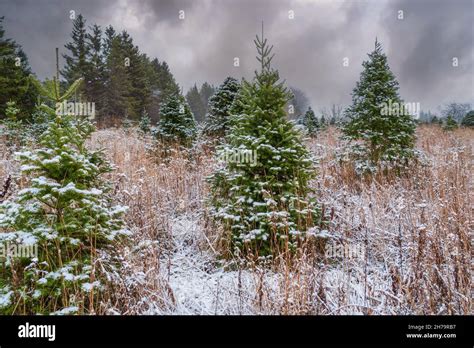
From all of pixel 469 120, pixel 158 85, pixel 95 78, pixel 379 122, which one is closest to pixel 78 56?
pixel 95 78

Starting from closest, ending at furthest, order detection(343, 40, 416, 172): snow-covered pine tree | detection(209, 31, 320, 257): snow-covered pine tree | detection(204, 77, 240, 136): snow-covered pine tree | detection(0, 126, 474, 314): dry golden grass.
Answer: detection(0, 126, 474, 314): dry golden grass
detection(209, 31, 320, 257): snow-covered pine tree
detection(343, 40, 416, 172): snow-covered pine tree
detection(204, 77, 240, 136): snow-covered pine tree

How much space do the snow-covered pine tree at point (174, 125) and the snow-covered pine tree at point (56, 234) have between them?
5.70 meters

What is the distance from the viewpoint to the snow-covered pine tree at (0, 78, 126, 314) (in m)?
2.20

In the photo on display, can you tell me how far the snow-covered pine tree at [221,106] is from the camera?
8578mm

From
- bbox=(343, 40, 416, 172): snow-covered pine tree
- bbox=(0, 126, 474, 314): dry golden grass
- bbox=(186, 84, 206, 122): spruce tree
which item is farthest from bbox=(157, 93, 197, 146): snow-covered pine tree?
bbox=(186, 84, 206, 122): spruce tree

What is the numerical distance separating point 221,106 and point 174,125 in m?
1.58

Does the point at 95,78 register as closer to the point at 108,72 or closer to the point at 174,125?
the point at 108,72

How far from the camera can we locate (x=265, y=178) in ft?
11.6

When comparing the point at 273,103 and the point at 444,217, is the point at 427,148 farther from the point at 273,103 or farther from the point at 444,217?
the point at 273,103

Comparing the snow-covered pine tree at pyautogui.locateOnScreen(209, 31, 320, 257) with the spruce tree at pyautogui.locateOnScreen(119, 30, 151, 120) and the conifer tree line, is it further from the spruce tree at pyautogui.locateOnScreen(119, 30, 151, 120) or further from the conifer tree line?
the spruce tree at pyautogui.locateOnScreen(119, 30, 151, 120)

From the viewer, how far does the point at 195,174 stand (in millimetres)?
6039

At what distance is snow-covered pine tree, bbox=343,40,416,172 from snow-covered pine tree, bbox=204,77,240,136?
3.56m
